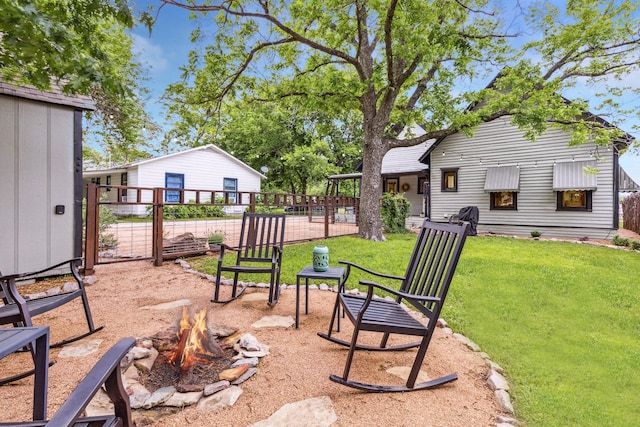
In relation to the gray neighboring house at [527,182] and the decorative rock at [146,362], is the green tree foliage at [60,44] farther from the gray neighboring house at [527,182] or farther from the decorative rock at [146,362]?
the gray neighboring house at [527,182]

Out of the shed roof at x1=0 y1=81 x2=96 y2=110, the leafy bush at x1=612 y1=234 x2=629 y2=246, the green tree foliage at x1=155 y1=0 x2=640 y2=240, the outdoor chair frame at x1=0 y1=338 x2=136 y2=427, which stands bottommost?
the leafy bush at x1=612 y1=234 x2=629 y2=246

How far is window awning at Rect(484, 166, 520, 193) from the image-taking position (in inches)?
437

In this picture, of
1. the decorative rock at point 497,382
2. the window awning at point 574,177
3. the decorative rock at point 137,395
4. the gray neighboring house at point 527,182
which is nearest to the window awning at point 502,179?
the gray neighboring house at point 527,182

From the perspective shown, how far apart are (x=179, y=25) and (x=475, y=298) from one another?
9073 millimetres

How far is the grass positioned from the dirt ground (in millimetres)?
344

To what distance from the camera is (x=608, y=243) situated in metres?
9.14

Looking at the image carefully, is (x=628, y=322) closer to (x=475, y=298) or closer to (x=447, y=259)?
(x=475, y=298)

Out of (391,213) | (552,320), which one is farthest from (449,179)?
(552,320)

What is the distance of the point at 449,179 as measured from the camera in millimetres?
12938

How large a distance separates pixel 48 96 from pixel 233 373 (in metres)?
4.67

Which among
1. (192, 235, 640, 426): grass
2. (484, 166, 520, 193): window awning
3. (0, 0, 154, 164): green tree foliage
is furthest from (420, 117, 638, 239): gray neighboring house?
(0, 0, 154, 164): green tree foliage

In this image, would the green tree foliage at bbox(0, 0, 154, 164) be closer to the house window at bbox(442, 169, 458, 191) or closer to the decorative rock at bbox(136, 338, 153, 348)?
the decorative rock at bbox(136, 338, 153, 348)

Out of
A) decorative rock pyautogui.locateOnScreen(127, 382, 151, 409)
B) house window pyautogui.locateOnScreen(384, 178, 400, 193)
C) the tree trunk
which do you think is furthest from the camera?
house window pyautogui.locateOnScreen(384, 178, 400, 193)

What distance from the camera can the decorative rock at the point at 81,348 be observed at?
2.47 m
